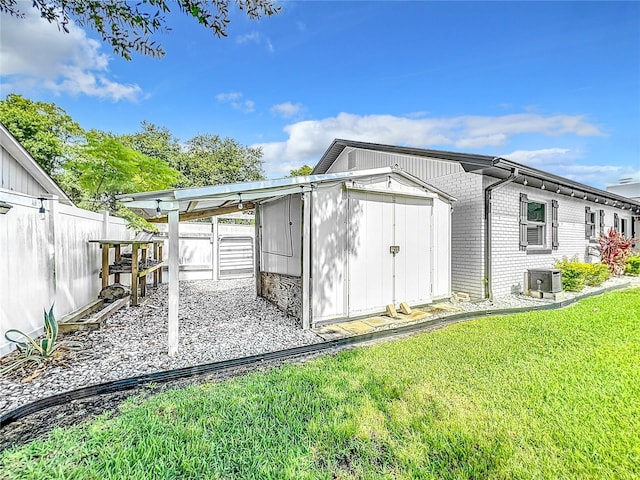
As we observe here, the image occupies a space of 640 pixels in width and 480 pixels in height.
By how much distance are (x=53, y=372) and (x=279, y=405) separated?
2747 mm

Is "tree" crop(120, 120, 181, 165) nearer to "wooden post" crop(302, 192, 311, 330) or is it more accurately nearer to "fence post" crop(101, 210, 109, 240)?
"fence post" crop(101, 210, 109, 240)

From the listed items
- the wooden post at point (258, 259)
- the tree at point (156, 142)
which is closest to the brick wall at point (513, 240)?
the wooden post at point (258, 259)

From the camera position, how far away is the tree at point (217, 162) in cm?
2400

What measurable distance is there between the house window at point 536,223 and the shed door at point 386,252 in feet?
12.9

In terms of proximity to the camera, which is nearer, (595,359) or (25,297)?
(595,359)

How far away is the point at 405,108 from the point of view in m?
13.5

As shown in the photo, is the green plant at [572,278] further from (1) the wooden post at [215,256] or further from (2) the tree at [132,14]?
(1) the wooden post at [215,256]

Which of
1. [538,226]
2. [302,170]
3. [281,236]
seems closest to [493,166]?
[538,226]

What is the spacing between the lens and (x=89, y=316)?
5.45 meters

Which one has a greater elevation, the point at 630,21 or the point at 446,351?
the point at 630,21

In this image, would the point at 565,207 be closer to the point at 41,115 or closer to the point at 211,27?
the point at 211,27

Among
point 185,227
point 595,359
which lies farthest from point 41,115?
point 595,359

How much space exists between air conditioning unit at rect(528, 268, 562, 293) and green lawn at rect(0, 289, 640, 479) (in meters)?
4.02

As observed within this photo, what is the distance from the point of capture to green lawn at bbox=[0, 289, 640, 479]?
6.36 ft
